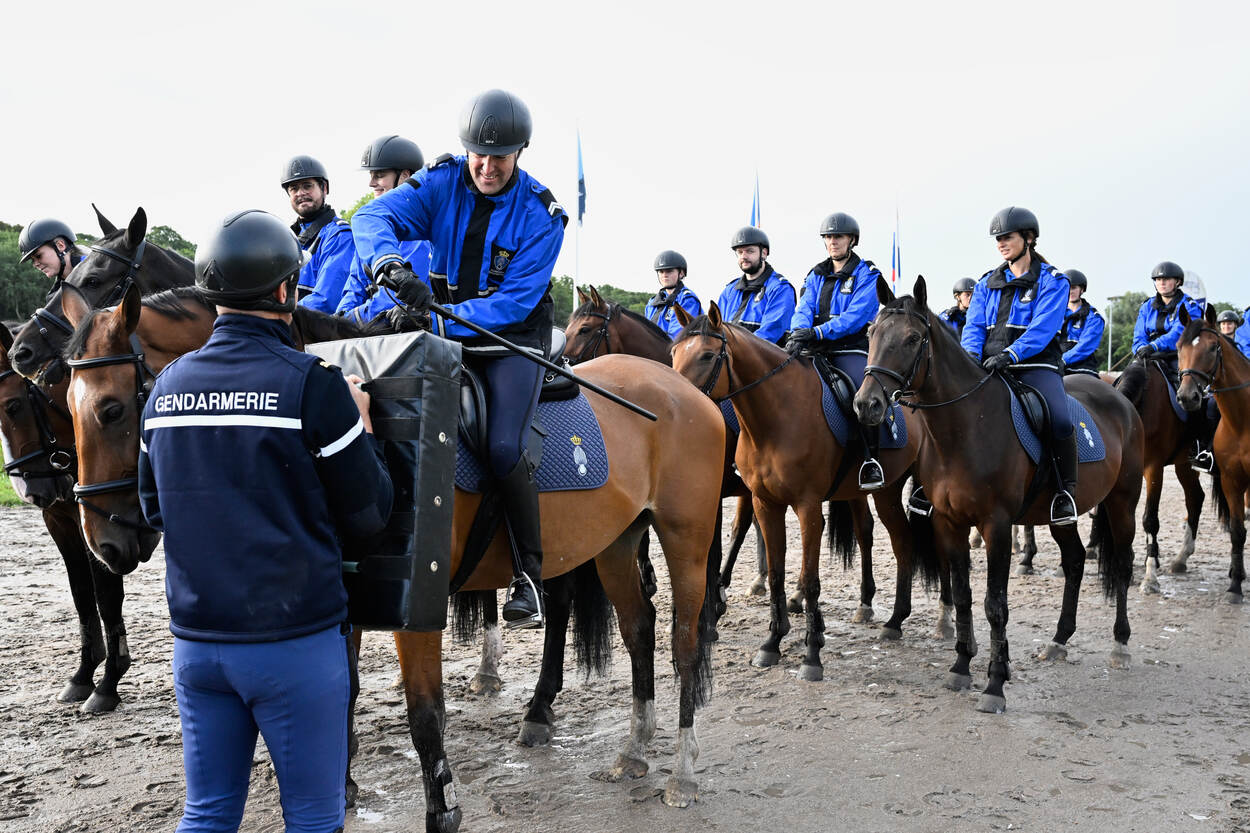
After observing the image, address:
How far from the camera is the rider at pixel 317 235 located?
5.37 metres

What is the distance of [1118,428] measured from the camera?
7785 millimetres

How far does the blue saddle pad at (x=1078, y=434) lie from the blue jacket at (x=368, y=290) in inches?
166

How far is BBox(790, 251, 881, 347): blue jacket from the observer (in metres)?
8.16

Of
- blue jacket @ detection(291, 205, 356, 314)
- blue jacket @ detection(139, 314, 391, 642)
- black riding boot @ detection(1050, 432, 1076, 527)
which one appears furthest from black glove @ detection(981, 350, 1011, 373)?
blue jacket @ detection(139, 314, 391, 642)

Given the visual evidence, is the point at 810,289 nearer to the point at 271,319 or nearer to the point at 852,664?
the point at 852,664

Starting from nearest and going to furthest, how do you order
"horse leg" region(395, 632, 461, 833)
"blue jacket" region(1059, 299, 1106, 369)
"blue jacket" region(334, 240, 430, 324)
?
"horse leg" region(395, 632, 461, 833) → "blue jacket" region(334, 240, 430, 324) → "blue jacket" region(1059, 299, 1106, 369)

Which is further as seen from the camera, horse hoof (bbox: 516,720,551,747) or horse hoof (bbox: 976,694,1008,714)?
Answer: horse hoof (bbox: 976,694,1008,714)

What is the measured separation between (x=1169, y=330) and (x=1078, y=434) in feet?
17.8

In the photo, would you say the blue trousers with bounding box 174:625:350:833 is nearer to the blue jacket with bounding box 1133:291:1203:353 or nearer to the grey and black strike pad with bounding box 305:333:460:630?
the grey and black strike pad with bounding box 305:333:460:630

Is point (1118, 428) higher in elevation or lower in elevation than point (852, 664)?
higher

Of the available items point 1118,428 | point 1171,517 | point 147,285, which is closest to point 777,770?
point 147,285

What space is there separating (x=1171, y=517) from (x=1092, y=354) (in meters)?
4.51

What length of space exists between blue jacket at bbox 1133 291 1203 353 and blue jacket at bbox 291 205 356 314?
30.5 feet

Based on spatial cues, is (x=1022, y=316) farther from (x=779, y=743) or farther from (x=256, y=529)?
(x=256, y=529)
